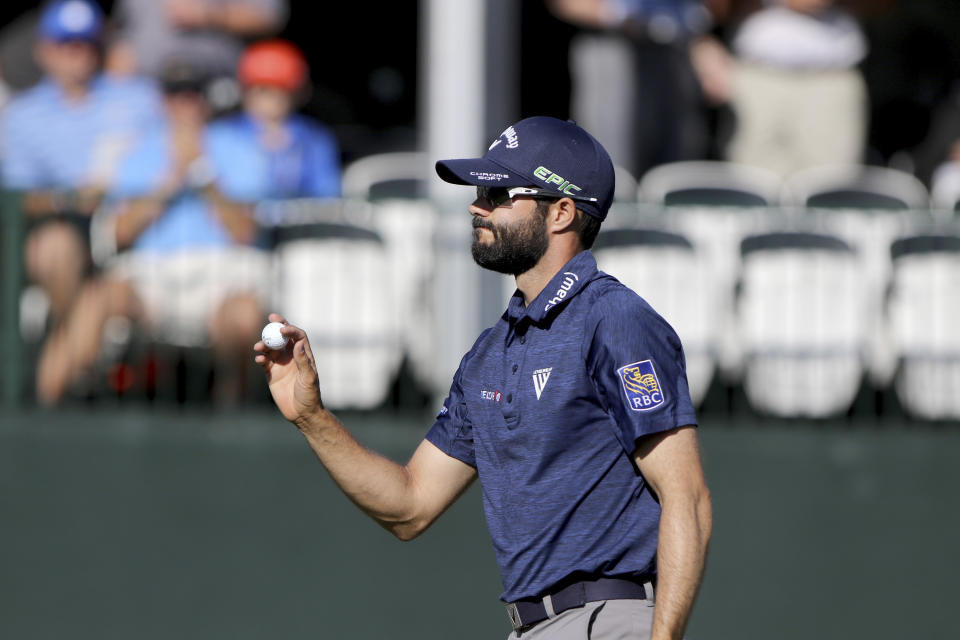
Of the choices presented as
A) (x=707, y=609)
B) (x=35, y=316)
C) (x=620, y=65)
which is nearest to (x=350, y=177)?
(x=620, y=65)

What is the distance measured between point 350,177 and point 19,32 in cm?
232

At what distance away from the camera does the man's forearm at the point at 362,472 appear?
3.83 metres

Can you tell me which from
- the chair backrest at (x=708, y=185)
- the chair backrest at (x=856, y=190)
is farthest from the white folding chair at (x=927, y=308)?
the chair backrest at (x=708, y=185)

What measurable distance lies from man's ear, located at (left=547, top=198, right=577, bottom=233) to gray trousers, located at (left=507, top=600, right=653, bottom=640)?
915 mm

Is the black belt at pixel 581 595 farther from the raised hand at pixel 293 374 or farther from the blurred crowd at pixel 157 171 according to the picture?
the blurred crowd at pixel 157 171

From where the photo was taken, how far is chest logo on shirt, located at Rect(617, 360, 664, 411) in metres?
3.38

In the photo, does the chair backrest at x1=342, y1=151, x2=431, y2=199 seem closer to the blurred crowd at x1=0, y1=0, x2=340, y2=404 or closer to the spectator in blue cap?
the blurred crowd at x1=0, y1=0, x2=340, y2=404

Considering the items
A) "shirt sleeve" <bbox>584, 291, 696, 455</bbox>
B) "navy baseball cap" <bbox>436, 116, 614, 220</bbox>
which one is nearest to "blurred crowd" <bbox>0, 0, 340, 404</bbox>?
"navy baseball cap" <bbox>436, 116, 614, 220</bbox>

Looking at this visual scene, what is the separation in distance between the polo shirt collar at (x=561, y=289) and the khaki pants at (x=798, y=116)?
5.30 meters

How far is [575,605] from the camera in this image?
142 inches

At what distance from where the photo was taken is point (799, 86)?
8727 millimetres

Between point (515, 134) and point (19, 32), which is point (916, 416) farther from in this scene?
point (19, 32)

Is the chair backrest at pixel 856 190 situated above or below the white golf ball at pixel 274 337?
above

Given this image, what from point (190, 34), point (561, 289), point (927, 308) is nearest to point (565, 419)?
point (561, 289)
